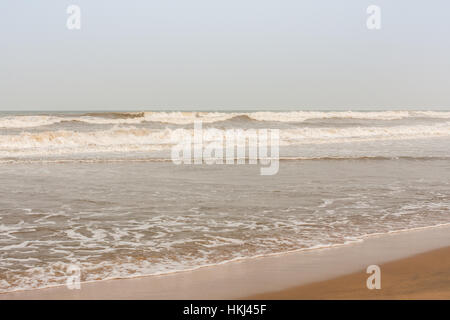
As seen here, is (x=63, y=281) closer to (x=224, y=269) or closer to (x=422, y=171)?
(x=224, y=269)

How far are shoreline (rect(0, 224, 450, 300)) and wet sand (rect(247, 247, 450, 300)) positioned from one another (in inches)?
4.8

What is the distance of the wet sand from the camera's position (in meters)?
4.12

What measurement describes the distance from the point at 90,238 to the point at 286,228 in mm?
2393

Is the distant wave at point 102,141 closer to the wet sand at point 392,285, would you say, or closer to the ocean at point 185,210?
the ocean at point 185,210

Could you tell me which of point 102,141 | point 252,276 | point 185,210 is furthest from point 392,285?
point 102,141

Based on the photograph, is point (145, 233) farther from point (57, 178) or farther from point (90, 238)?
point (57, 178)

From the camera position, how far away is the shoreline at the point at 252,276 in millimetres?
4184

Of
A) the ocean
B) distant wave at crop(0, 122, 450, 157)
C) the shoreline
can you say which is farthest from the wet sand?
distant wave at crop(0, 122, 450, 157)

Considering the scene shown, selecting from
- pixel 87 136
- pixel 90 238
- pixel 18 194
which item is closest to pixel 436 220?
pixel 90 238

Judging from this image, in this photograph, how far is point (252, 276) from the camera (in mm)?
4625

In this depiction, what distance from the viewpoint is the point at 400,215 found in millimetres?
7305
